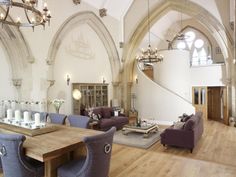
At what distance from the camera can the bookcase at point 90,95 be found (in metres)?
7.21

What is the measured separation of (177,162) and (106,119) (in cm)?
345

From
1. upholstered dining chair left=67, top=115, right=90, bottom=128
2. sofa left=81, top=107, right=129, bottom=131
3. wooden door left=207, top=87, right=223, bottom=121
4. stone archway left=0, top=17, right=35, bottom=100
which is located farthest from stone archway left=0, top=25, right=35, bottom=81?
wooden door left=207, top=87, right=223, bottom=121

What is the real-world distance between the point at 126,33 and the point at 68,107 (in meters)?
4.94

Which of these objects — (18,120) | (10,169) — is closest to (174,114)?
(18,120)

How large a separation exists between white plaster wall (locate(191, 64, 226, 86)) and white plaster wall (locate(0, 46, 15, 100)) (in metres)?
8.99

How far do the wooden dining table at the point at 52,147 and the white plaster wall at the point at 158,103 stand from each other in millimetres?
6840

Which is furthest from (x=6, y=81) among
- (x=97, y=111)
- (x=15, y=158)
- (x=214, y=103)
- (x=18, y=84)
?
(x=214, y=103)

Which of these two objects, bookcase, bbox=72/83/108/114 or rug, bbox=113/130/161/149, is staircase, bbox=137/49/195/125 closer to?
bookcase, bbox=72/83/108/114

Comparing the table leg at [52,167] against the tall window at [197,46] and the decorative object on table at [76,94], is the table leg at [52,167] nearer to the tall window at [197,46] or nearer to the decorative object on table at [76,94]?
the decorative object on table at [76,94]

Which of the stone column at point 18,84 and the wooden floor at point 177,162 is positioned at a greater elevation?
the stone column at point 18,84

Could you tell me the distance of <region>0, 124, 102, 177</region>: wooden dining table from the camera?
85.6 inches

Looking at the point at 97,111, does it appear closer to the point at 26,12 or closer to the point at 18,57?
the point at 18,57

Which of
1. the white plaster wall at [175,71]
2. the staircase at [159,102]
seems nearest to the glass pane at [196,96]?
the white plaster wall at [175,71]

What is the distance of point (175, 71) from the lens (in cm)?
957
